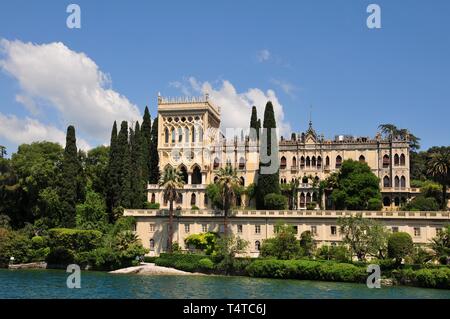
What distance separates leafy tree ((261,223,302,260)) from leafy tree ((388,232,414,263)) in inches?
320

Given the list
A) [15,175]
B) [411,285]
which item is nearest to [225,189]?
[411,285]

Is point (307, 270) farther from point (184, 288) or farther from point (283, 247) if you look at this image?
point (184, 288)

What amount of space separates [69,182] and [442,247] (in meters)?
37.3

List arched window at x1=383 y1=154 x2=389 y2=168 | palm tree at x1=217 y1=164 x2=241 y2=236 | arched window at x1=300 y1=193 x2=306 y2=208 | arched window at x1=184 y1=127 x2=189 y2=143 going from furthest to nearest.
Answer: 1. arched window at x1=184 y1=127 x2=189 y2=143
2. arched window at x1=383 y1=154 x2=389 y2=168
3. arched window at x1=300 y1=193 x2=306 y2=208
4. palm tree at x1=217 y1=164 x2=241 y2=236

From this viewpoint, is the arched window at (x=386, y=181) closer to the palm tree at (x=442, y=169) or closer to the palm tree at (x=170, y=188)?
the palm tree at (x=442, y=169)

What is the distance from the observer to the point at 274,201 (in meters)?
62.3

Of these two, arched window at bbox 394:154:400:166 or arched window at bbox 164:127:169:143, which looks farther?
arched window at bbox 164:127:169:143

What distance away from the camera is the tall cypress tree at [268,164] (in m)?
64.5

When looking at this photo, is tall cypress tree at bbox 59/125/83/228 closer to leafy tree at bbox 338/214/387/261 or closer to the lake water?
the lake water

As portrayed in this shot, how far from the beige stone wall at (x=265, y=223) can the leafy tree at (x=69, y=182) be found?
19.4 feet

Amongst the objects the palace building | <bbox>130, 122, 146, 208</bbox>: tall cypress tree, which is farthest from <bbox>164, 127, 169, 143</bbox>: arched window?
<bbox>130, 122, 146, 208</bbox>: tall cypress tree

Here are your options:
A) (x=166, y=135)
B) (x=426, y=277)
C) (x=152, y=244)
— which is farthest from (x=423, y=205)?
(x=166, y=135)

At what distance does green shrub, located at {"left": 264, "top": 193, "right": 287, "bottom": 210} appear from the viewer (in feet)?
204
